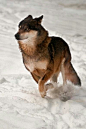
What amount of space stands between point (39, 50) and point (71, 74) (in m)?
1.12

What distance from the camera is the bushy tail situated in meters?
5.67

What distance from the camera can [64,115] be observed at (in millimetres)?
4648

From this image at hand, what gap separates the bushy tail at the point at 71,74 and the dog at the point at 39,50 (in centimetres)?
19

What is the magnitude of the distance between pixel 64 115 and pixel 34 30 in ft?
4.59

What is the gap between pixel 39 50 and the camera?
491 centimetres

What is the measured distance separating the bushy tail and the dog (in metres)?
0.19

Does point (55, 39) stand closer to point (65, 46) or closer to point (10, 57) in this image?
point (65, 46)

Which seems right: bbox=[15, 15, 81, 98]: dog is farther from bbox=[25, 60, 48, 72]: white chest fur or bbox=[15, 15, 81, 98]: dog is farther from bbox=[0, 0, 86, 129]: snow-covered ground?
bbox=[0, 0, 86, 129]: snow-covered ground

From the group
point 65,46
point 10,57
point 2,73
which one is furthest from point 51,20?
point 65,46

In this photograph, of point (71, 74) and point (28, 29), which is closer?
point (28, 29)

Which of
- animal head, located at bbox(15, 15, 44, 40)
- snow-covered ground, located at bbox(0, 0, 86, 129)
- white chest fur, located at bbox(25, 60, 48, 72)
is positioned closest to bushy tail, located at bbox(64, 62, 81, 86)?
snow-covered ground, located at bbox(0, 0, 86, 129)

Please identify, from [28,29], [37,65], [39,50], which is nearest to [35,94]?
[37,65]

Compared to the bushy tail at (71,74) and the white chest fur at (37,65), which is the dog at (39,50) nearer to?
the white chest fur at (37,65)

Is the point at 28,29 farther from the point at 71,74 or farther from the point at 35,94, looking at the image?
the point at 71,74
